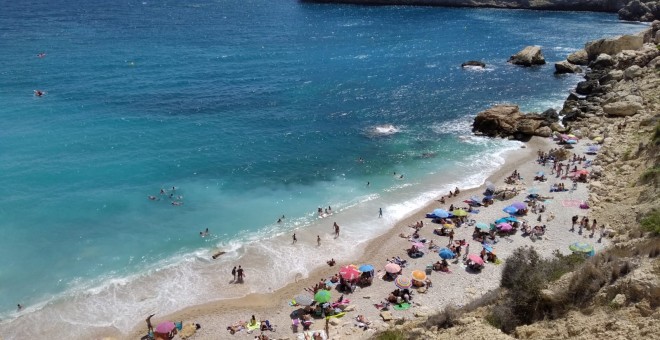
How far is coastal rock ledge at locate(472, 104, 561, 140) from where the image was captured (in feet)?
183

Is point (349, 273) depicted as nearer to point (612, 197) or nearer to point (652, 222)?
point (652, 222)

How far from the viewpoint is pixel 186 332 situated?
2933 centimetres

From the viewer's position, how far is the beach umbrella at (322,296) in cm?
3059

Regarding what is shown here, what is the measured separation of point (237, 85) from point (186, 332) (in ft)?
158

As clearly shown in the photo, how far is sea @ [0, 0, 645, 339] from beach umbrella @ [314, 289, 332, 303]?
13.6ft

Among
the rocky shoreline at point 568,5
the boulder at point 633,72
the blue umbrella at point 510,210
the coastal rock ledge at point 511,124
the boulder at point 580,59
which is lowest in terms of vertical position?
the blue umbrella at point 510,210

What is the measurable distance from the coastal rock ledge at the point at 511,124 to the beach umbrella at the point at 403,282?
29.5 meters

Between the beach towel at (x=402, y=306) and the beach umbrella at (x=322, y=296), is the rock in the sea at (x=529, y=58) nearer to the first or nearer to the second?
the beach towel at (x=402, y=306)

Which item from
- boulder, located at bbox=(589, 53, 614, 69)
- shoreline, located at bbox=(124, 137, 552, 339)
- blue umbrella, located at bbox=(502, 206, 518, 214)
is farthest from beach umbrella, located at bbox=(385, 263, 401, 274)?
boulder, located at bbox=(589, 53, 614, 69)

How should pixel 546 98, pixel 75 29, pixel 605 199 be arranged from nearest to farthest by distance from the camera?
Answer: pixel 605 199, pixel 546 98, pixel 75 29

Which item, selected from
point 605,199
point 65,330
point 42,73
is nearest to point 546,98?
point 605,199

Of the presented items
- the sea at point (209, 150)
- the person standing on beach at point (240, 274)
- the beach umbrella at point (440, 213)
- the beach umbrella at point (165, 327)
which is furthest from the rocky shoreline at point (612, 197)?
the person standing on beach at point (240, 274)

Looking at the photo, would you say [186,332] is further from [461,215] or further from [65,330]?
[461,215]

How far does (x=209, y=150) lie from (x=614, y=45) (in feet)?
216
